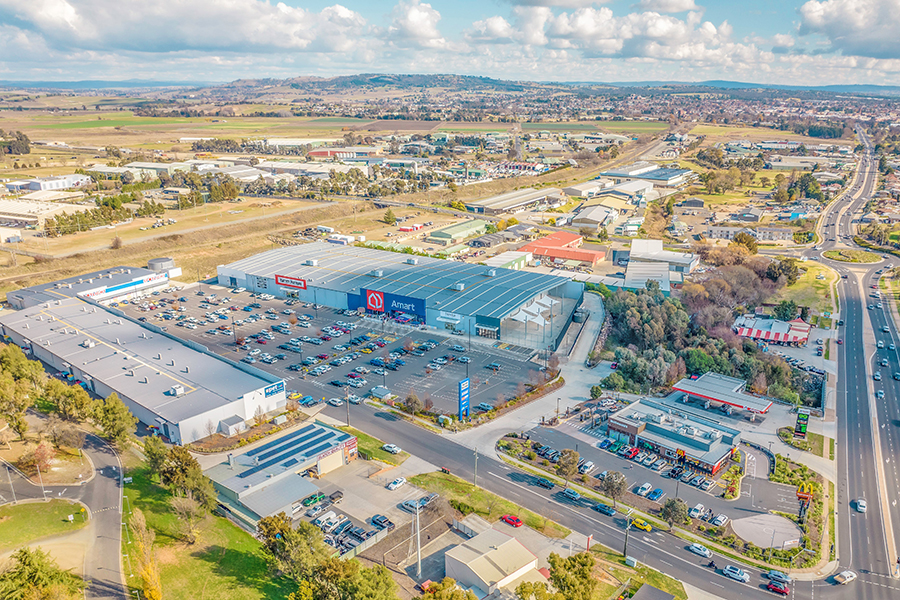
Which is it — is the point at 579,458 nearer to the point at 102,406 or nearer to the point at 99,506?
the point at 99,506

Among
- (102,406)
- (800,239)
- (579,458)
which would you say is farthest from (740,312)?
(102,406)

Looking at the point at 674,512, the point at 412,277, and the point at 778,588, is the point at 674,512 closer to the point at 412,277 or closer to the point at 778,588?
the point at 778,588

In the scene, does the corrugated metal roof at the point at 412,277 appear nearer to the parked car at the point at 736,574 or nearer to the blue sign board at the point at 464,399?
the blue sign board at the point at 464,399

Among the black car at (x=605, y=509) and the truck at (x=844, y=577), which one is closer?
the truck at (x=844, y=577)

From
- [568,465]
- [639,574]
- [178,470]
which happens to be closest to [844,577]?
[639,574]

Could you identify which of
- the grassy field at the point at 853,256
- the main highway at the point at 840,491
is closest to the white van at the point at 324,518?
the main highway at the point at 840,491
